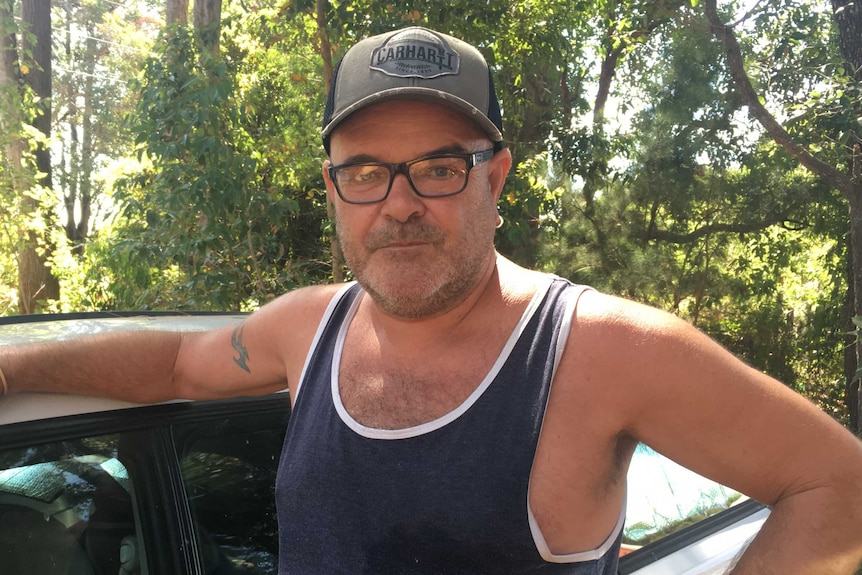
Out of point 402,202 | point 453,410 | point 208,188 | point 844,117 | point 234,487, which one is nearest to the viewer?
point 453,410

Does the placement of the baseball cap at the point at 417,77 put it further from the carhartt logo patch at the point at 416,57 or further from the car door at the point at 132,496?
the car door at the point at 132,496

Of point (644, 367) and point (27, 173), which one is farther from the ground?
point (27, 173)

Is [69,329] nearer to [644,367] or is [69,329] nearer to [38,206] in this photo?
[644,367]

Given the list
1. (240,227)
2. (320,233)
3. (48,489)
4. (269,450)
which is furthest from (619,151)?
(48,489)

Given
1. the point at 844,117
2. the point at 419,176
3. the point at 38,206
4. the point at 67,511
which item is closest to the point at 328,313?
the point at 419,176

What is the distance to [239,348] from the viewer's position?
1822 mm

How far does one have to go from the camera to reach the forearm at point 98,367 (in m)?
1.58

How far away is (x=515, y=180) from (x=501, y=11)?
1.35m

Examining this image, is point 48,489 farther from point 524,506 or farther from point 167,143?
point 167,143

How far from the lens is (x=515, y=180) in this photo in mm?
4871

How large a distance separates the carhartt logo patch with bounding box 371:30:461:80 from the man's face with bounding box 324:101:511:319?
0.07m

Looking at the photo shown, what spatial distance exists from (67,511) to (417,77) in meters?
1.21

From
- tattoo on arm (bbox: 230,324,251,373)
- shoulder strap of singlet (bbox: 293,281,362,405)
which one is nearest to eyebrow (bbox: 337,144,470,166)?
shoulder strap of singlet (bbox: 293,281,362,405)

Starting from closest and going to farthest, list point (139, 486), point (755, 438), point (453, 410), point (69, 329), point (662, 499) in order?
point (755, 438)
point (453, 410)
point (139, 486)
point (69, 329)
point (662, 499)
